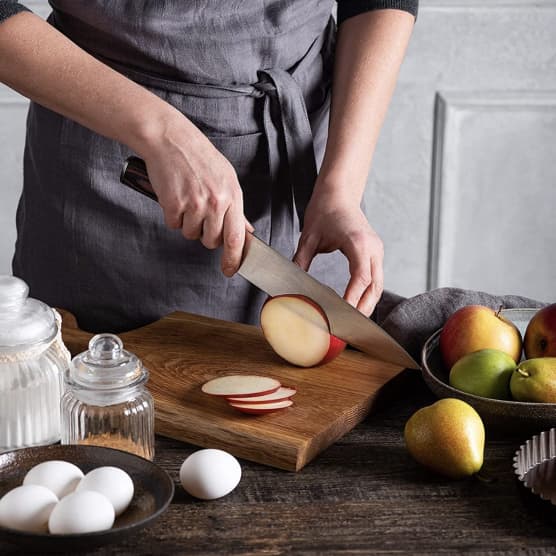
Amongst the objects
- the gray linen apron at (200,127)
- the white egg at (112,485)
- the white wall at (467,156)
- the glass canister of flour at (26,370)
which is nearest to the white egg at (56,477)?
the white egg at (112,485)

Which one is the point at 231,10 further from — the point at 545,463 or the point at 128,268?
the point at 545,463

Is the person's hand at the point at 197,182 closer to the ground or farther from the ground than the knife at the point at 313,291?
farther from the ground

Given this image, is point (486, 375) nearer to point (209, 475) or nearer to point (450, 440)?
point (450, 440)

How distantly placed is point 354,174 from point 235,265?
278mm

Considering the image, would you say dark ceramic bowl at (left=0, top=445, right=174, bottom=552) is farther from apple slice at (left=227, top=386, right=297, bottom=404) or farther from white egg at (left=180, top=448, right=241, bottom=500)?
apple slice at (left=227, top=386, right=297, bottom=404)

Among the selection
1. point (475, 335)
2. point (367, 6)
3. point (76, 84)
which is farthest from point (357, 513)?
point (367, 6)

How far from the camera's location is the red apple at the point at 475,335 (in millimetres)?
1145

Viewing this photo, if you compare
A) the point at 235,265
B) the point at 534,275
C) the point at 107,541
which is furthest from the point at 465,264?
the point at 107,541

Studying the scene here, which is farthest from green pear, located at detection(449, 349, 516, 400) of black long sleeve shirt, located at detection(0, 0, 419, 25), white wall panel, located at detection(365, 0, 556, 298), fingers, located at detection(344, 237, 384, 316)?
white wall panel, located at detection(365, 0, 556, 298)

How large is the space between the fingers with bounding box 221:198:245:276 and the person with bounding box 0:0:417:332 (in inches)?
6.9

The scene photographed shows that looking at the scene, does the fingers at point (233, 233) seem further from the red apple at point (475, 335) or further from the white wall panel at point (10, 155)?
the white wall panel at point (10, 155)

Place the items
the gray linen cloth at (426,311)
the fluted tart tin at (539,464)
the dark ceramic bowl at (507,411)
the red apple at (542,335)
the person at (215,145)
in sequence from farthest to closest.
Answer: the person at (215,145) → the gray linen cloth at (426,311) → the red apple at (542,335) → the dark ceramic bowl at (507,411) → the fluted tart tin at (539,464)

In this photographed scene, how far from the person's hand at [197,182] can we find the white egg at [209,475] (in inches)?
14.8

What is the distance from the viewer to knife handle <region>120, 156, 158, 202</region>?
127cm
